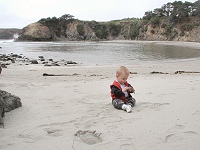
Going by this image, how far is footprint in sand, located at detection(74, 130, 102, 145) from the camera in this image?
9.59 feet

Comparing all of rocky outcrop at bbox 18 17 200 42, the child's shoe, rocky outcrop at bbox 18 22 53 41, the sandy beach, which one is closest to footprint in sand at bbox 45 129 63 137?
the sandy beach

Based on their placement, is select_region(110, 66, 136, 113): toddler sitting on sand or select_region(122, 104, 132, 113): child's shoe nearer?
select_region(122, 104, 132, 113): child's shoe

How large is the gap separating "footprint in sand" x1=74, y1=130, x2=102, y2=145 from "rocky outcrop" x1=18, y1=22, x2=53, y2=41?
88.6 meters

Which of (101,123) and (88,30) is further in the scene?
(88,30)

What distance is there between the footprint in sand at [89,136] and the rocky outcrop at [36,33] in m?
88.6

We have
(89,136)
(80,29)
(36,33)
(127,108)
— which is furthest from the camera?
(80,29)

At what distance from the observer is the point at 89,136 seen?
307 cm

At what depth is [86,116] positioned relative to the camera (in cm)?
386

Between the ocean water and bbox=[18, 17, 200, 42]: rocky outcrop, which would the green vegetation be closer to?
bbox=[18, 17, 200, 42]: rocky outcrop

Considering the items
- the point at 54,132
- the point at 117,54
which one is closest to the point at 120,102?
the point at 54,132

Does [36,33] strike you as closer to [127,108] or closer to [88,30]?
[88,30]

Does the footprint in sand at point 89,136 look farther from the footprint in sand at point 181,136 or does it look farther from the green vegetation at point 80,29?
the green vegetation at point 80,29

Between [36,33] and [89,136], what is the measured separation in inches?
3509

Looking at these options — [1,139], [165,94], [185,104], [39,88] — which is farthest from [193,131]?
[39,88]
